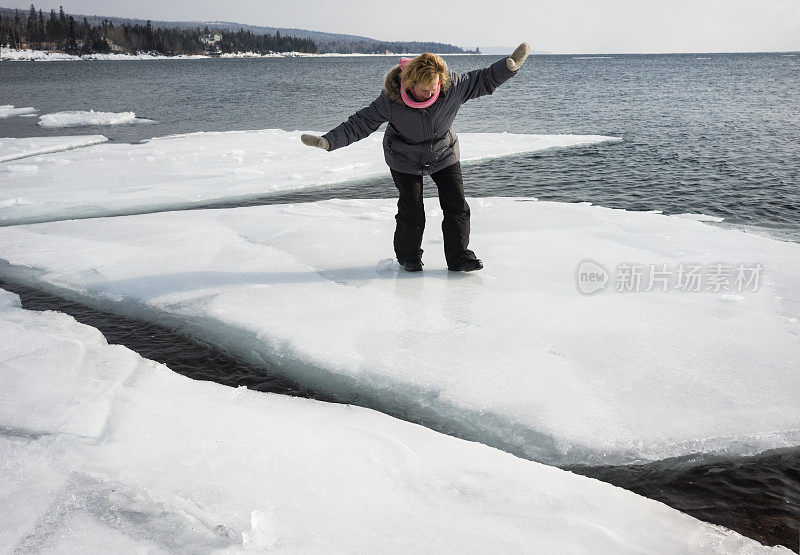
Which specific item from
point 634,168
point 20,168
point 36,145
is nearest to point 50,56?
point 36,145

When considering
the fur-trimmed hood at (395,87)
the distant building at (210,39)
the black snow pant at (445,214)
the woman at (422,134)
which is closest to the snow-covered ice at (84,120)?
the woman at (422,134)

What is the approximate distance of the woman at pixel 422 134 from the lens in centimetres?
382

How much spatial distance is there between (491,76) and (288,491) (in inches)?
126

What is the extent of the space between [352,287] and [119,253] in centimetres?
244

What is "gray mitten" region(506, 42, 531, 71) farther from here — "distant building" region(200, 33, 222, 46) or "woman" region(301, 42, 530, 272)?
"distant building" region(200, 33, 222, 46)

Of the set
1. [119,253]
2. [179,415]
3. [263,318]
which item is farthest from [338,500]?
[119,253]

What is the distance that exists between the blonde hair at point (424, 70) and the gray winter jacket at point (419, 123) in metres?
0.16

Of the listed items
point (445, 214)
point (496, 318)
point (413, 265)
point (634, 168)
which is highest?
point (634, 168)

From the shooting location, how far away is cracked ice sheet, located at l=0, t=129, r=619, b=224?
7371mm

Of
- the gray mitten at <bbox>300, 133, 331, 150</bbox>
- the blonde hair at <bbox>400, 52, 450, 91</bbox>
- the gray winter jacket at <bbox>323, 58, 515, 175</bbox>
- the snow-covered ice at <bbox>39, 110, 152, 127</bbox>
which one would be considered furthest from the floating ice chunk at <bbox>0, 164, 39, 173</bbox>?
the snow-covered ice at <bbox>39, 110, 152, 127</bbox>

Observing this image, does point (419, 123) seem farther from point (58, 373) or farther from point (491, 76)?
point (58, 373)

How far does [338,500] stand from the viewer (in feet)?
7.01

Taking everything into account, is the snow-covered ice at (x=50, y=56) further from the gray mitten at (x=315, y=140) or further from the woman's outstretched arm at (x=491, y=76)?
the woman's outstretched arm at (x=491, y=76)

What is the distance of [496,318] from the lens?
3.68 meters
